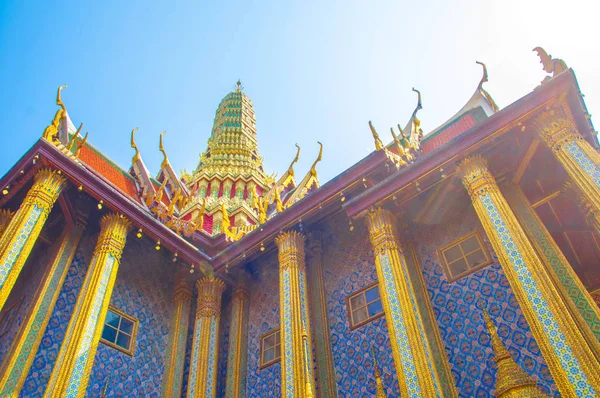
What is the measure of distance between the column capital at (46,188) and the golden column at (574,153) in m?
7.07

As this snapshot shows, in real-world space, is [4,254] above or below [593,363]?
above

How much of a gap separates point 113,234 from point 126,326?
155cm

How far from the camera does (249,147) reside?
20.7 m

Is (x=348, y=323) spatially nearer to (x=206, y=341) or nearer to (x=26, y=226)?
(x=206, y=341)

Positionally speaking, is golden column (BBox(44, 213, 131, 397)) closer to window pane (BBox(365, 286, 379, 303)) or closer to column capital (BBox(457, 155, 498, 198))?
window pane (BBox(365, 286, 379, 303))

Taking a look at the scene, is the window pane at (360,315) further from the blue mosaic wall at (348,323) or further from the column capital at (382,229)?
the column capital at (382,229)

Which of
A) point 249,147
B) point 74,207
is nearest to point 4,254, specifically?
point 74,207

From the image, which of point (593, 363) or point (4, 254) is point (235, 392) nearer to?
point (4, 254)

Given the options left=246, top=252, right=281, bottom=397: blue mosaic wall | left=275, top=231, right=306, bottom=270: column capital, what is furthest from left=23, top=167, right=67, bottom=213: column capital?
left=246, top=252, right=281, bottom=397: blue mosaic wall

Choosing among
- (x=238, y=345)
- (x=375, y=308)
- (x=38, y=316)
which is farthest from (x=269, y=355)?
(x=38, y=316)

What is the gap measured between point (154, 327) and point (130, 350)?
0.79 m

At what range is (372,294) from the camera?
7.85 m

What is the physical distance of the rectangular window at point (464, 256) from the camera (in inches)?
280

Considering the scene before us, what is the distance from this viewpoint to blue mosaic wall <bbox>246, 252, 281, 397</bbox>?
8.00 metres
